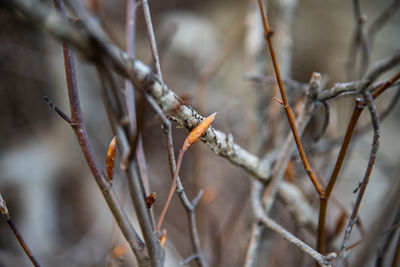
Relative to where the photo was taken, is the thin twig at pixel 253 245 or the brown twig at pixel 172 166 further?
Answer: the thin twig at pixel 253 245

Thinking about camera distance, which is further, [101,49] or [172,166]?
[172,166]

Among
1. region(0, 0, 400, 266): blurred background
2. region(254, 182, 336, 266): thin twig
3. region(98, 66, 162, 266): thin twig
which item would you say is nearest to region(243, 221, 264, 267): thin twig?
region(254, 182, 336, 266): thin twig

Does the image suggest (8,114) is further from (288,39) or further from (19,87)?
(288,39)

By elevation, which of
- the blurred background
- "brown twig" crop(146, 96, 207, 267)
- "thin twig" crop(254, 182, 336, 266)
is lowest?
"thin twig" crop(254, 182, 336, 266)

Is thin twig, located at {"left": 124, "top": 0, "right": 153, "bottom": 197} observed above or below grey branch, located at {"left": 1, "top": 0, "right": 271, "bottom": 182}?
above

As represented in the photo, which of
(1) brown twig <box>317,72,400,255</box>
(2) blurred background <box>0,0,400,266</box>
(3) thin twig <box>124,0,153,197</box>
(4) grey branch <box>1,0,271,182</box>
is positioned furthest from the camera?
(2) blurred background <box>0,0,400,266</box>

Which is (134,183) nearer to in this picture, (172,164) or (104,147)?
(172,164)

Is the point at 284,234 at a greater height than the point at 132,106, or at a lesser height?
lesser

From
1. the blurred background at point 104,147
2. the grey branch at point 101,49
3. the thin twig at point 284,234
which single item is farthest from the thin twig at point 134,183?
the blurred background at point 104,147

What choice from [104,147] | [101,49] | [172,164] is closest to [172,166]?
[172,164]

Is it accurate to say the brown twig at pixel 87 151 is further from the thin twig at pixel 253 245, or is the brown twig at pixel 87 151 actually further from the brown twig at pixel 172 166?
the thin twig at pixel 253 245

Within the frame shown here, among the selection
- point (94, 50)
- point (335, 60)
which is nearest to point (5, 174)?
point (94, 50)

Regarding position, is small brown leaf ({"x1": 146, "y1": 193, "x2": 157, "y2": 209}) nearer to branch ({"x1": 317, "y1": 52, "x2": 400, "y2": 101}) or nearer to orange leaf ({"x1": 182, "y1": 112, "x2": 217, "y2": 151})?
orange leaf ({"x1": 182, "y1": 112, "x2": 217, "y2": 151})
